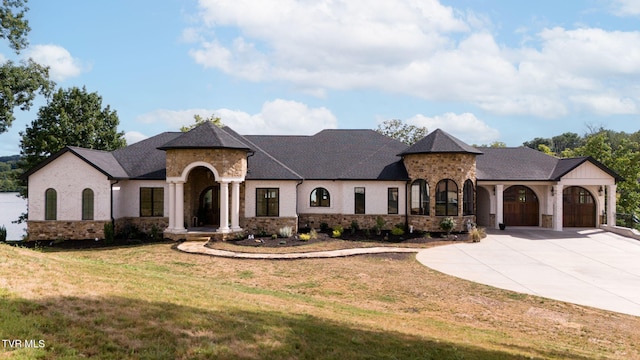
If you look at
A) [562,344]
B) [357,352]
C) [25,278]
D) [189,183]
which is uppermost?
[189,183]

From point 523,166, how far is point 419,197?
8.50 m

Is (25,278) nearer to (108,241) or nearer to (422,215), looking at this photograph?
(108,241)

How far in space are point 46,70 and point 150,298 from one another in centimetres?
2762

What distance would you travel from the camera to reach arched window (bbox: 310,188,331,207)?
2723cm

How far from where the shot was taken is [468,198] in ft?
84.6

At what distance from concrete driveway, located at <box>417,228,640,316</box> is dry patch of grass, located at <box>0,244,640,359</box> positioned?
129 cm

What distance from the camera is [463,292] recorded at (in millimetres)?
13570

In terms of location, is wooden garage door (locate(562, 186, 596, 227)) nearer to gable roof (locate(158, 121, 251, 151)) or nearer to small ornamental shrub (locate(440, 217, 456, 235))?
small ornamental shrub (locate(440, 217, 456, 235))

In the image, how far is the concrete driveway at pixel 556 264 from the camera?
13633 mm

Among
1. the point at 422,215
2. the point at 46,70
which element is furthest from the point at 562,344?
the point at 46,70

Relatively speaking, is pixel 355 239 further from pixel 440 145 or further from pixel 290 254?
pixel 440 145

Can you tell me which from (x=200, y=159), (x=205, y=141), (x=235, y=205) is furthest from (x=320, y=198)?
(x=205, y=141)

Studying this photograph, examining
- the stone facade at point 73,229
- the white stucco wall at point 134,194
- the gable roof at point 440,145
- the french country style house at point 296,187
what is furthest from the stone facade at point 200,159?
the gable roof at point 440,145

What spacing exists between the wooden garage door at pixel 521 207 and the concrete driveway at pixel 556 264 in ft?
11.2
